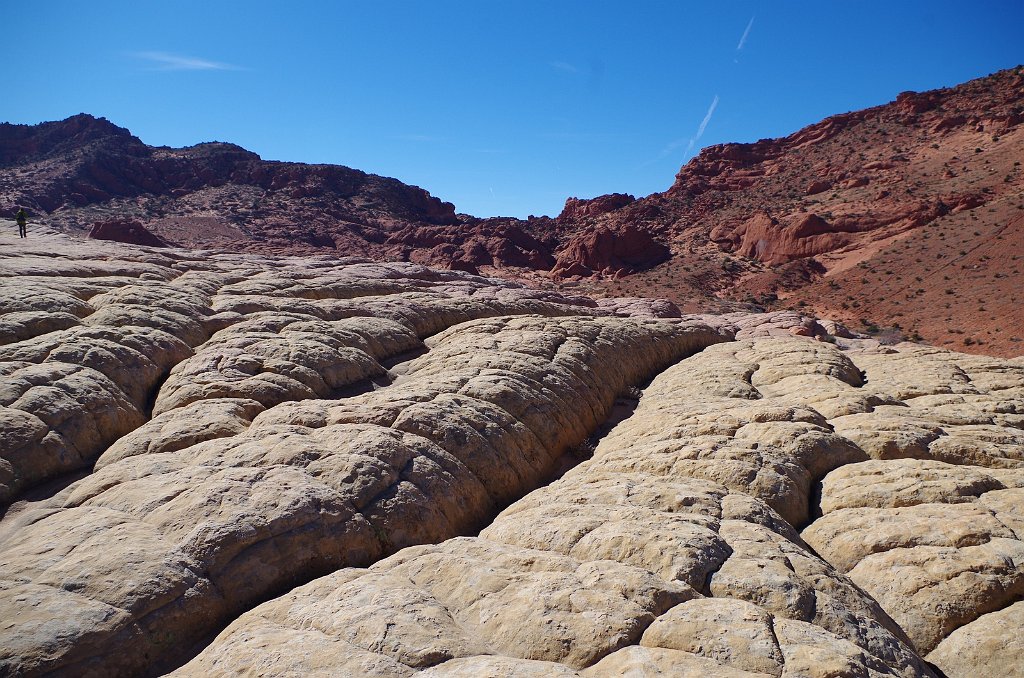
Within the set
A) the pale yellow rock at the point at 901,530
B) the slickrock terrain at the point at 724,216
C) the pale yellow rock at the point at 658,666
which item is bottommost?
the pale yellow rock at the point at 658,666

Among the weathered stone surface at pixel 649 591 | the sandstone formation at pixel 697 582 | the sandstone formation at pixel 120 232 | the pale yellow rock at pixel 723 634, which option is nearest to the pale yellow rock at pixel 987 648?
the sandstone formation at pixel 697 582

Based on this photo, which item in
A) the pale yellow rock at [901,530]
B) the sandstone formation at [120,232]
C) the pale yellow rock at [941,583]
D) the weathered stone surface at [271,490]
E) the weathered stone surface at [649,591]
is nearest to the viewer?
the weathered stone surface at [649,591]

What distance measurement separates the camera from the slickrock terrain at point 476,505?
4.73 m

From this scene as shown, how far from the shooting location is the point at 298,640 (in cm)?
477

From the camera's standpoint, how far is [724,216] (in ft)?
231

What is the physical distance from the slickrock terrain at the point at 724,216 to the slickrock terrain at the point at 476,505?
95.1 feet

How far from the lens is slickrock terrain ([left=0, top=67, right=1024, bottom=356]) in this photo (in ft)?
141

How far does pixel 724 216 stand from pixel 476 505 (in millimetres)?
69508

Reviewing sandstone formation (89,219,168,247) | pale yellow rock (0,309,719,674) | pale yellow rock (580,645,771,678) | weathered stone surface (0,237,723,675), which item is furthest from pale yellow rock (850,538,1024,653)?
sandstone formation (89,219,168,247)

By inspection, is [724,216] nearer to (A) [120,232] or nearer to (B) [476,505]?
(A) [120,232]

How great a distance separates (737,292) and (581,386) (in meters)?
43.4

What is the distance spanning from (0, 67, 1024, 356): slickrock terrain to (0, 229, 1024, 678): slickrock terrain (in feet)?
95.1

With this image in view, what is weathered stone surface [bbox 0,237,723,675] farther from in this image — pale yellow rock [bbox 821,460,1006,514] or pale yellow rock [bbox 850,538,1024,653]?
pale yellow rock [bbox 821,460,1006,514]

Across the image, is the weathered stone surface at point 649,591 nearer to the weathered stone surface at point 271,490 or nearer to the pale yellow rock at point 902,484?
the weathered stone surface at point 271,490
